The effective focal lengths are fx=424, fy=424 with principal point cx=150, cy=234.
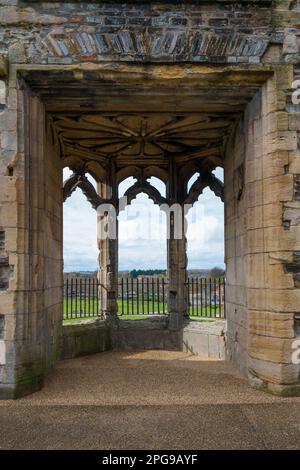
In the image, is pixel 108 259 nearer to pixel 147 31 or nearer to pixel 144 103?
pixel 144 103

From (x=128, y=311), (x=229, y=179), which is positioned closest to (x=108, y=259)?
(x=128, y=311)

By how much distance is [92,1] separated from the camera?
17.2 feet

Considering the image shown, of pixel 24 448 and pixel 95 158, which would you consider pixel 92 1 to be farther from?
pixel 24 448

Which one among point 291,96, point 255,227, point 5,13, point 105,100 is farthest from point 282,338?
point 5,13

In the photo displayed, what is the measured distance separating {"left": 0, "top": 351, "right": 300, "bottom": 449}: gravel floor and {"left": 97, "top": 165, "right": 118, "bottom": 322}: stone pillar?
2.39m

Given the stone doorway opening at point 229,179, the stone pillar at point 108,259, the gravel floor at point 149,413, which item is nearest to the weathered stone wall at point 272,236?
the stone doorway opening at point 229,179

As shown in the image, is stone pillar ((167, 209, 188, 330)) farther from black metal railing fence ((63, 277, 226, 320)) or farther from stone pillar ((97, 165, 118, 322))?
stone pillar ((97, 165, 118, 322))

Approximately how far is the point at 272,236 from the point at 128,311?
15.9 ft

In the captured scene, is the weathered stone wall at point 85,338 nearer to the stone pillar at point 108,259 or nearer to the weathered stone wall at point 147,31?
the stone pillar at point 108,259

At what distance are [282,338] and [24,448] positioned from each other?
3.15 metres


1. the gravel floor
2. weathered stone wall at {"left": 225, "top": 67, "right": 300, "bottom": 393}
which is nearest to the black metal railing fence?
the gravel floor

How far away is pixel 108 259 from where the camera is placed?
912cm

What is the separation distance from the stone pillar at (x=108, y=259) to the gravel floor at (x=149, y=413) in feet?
7.86

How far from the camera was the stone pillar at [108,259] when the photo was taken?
9055mm
